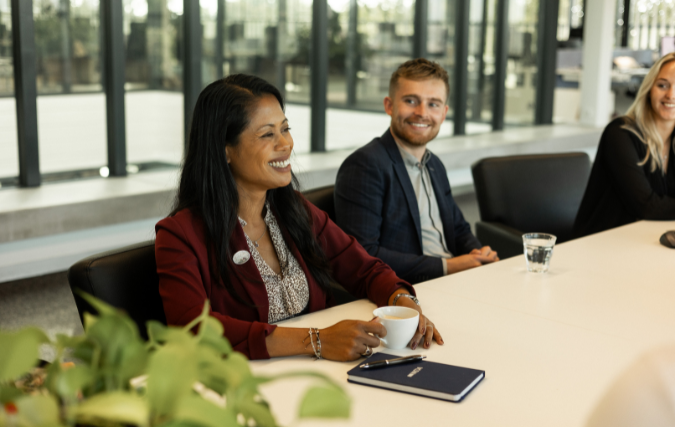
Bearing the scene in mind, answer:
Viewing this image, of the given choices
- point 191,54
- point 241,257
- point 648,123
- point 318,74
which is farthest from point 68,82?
point 648,123

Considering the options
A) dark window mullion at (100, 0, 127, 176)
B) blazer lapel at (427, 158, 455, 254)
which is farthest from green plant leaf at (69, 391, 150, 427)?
dark window mullion at (100, 0, 127, 176)

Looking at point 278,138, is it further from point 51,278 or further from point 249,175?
point 51,278

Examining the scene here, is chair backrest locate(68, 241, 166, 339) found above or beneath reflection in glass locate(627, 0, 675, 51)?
beneath

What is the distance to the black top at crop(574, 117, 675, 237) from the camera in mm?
2838

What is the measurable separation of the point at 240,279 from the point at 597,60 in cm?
709

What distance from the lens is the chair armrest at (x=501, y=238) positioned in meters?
2.72

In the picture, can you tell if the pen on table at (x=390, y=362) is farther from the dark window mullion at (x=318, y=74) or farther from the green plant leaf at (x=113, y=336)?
the dark window mullion at (x=318, y=74)

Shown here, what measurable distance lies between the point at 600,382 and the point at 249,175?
95 centimetres

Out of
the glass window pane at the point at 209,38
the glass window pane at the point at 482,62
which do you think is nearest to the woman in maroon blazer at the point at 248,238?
the glass window pane at the point at 209,38

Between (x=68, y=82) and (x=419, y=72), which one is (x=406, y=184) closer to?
(x=419, y=72)

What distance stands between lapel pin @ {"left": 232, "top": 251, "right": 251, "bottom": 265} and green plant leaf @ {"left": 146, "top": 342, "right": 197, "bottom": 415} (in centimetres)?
118

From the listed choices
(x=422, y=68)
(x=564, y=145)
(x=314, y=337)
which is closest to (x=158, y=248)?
(x=314, y=337)

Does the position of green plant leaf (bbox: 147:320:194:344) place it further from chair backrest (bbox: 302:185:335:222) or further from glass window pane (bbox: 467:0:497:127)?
glass window pane (bbox: 467:0:497:127)

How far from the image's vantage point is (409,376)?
1.24m
